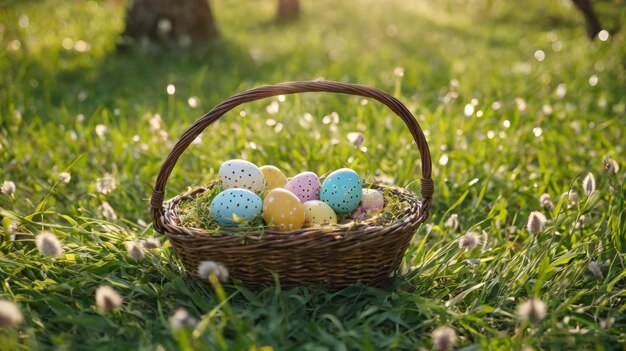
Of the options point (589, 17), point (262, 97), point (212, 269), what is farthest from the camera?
point (589, 17)

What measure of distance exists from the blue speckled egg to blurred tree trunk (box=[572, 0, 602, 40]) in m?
5.71

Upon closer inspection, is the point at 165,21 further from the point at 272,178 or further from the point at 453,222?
the point at 453,222

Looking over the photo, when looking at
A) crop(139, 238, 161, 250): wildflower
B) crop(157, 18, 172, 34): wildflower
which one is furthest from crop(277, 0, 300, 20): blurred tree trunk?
crop(139, 238, 161, 250): wildflower

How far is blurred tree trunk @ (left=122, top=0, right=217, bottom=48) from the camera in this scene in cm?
669

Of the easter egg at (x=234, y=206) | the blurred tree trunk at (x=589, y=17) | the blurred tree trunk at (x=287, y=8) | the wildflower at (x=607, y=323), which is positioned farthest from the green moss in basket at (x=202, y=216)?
the blurred tree trunk at (x=287, y=8)

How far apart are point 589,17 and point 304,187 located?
6.01 m

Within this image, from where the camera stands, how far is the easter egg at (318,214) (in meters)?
2.44

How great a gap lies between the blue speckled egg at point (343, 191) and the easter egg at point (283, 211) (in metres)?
0.21

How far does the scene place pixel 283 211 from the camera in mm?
2316

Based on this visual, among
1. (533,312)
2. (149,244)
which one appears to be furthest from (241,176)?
(533,312)

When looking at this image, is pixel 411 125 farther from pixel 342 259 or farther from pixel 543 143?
pixel 543 143

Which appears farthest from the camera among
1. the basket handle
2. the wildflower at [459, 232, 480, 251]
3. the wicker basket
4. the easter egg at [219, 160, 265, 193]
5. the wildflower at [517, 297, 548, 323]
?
the easter egg at [219, 160, 265, 193]

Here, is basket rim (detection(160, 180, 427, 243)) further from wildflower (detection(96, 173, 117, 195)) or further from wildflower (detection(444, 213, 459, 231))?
wildflower (detection(96, 173, 117, 195))

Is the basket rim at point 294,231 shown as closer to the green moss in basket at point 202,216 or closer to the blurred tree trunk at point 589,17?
the green moss in basket at point 202,216
